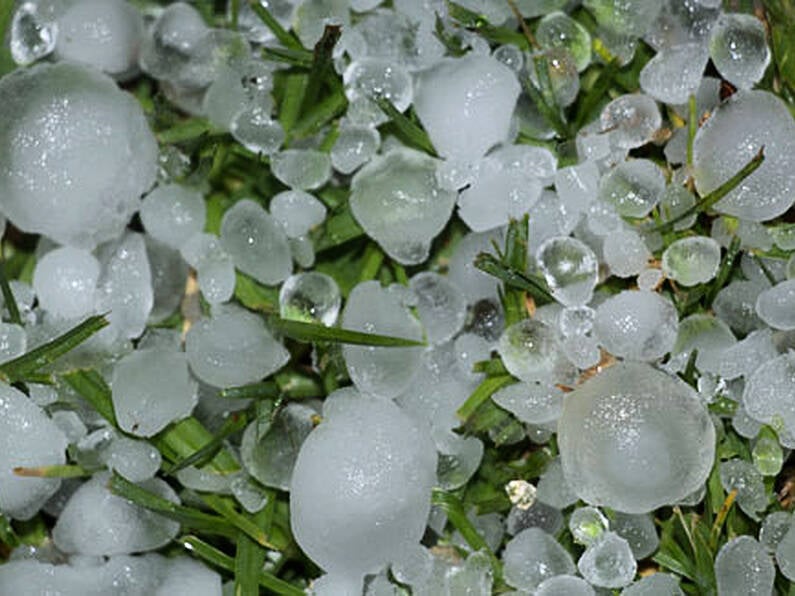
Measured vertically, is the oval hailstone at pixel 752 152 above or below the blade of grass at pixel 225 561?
above

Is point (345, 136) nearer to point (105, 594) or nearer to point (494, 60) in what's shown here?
point (494, 60)

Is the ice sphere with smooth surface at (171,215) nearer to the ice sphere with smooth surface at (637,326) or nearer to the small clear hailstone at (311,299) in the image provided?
the small clear hailstone at (311,299)

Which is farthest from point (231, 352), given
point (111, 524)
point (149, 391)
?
point (111, 524)

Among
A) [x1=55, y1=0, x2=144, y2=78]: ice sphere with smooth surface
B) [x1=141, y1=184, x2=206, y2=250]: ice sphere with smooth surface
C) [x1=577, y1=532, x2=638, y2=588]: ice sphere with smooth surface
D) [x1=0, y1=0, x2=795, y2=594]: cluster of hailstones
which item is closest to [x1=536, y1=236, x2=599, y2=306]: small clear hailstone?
[x1=0, y1=0, x2=795, y2=594]: cluster of hailstones

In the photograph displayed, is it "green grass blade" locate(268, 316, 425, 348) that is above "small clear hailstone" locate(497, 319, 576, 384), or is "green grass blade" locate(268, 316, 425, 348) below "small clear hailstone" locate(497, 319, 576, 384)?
above

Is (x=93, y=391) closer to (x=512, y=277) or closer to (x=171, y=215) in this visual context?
(x=171, y=215)

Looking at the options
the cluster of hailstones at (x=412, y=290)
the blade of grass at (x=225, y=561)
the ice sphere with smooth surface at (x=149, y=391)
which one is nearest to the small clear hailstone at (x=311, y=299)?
the cluster of hailstones at (x=412, y=290)

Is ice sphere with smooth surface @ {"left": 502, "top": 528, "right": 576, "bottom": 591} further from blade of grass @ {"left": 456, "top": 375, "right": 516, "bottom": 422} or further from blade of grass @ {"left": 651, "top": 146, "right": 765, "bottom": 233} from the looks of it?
blade of grass @ {"left": 651, "top": 146, "right": 765, "bottom": 233}
